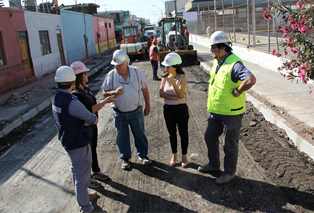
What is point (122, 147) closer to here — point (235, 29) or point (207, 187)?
point (207, 187)

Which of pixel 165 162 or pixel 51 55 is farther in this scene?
pixel 51 55

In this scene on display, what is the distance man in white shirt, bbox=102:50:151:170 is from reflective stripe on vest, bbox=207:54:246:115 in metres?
1.30

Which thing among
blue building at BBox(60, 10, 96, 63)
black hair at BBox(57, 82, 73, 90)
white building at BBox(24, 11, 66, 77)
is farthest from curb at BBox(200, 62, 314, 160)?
blue building at BBox(60, 10, 96, 63)

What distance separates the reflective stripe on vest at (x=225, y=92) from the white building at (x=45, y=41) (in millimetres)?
Result: 17385

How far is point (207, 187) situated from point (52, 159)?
3394 mm

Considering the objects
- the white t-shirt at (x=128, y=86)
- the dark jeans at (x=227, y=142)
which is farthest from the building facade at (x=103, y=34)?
the dark jeans at (x=227, y=142)

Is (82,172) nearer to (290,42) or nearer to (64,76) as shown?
(64,76)

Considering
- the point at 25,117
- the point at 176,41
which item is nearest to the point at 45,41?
the point at 176,41

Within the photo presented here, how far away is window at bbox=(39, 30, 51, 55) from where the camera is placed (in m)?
24.1

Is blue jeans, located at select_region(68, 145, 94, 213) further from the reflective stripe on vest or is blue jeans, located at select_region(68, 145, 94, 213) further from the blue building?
the blue building

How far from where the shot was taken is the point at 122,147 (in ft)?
23.1

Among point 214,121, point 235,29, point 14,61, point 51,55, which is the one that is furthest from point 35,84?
point 214,121

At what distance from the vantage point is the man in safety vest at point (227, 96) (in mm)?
5574

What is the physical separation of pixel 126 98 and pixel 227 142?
169 cm
